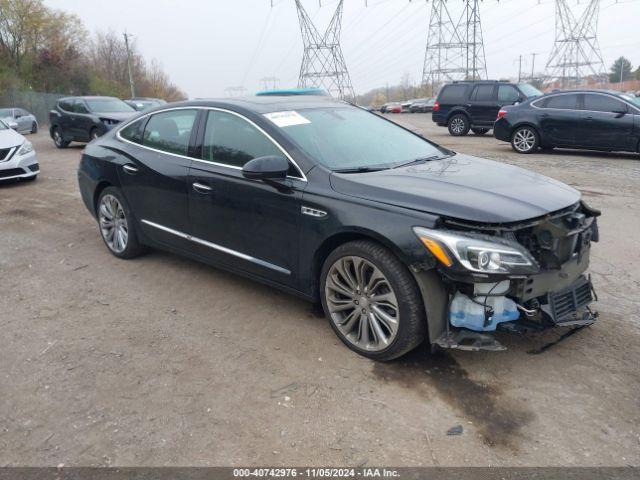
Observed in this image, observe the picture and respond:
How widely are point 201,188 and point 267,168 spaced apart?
926 millimetres

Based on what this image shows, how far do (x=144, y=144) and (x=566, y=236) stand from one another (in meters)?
3.70

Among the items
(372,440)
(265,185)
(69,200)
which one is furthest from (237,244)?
(69,200)

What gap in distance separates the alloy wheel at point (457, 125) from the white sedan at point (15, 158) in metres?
A: 12.9

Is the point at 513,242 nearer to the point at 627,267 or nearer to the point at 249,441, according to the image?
the point at 249,441

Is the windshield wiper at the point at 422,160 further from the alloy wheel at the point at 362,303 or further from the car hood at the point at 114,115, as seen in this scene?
the car hood at the point at 114,115

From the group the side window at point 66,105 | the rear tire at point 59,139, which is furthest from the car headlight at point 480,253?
the rear tire at point 59,139

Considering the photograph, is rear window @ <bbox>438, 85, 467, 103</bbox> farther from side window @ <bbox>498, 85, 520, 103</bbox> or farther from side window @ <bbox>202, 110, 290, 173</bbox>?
side window @ <bbox>202, 110, 290, 173</bbox>

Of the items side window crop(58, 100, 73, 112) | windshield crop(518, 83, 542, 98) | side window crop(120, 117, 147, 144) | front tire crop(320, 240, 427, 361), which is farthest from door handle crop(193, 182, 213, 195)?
windshield crop(518, 83, 542, 98)

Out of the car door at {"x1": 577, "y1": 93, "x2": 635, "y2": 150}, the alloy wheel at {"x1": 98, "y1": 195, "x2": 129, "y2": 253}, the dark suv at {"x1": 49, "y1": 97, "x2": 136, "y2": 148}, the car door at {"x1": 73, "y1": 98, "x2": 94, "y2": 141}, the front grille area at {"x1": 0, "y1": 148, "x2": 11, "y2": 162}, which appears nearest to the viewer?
the alloy wheel at {"x1": 98, "y1": 195, "x2": 129, "y2": 253}

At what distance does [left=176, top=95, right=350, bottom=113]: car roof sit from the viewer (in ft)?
13.8

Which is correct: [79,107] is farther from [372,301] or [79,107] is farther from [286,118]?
[372,301]

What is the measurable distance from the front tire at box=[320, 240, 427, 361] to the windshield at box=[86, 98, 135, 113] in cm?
1387

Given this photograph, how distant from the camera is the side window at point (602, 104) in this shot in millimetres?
11720

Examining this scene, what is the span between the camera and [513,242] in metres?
3.04
